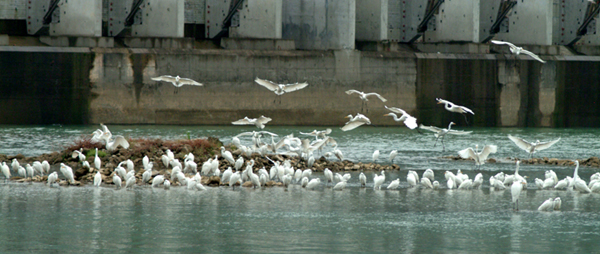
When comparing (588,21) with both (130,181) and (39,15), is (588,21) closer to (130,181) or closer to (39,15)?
(39,15)

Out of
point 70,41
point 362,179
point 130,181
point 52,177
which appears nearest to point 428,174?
point 362,179

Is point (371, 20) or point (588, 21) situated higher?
point (588, 21)

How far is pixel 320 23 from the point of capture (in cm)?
4725

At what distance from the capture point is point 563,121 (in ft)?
166

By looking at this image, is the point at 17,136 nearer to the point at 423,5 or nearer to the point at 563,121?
the point at 423,5

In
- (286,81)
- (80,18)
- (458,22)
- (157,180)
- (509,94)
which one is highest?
(458,22)

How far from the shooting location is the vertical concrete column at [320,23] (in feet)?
152

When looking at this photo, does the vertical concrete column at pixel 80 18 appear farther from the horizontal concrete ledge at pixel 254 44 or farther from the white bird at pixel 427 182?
the white bird at pixel 427 182

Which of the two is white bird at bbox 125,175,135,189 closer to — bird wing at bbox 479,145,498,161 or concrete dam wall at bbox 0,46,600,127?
bird wing at bbox 479,145,498,161

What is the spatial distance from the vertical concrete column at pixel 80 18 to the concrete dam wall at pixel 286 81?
1.18 metres

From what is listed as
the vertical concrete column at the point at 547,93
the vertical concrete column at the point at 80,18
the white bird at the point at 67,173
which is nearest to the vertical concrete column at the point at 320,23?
the vertical concrete column at the point at 80,18

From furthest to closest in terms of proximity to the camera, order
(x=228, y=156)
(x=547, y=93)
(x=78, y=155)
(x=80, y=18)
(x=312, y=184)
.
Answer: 1. (x=547, y=93)
2. (x=80, y=18)
3. (x=78, y=155)
4. (x=228, y=156)
5. (x=312, y=184)

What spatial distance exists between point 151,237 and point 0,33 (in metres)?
33.4

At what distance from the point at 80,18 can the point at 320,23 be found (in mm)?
12873
